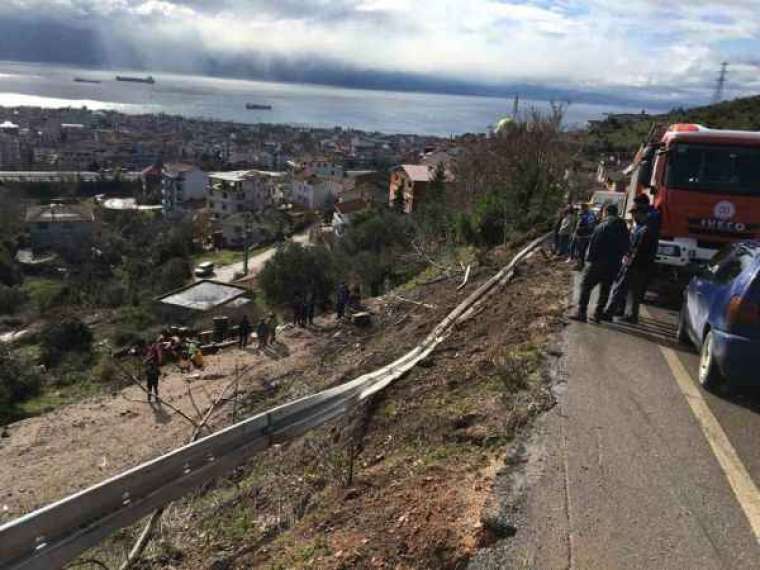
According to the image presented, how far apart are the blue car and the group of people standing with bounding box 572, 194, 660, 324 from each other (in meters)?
1.03

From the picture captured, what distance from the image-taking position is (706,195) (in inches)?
343

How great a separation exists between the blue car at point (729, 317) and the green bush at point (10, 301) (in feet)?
122

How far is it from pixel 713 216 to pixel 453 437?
227 inches

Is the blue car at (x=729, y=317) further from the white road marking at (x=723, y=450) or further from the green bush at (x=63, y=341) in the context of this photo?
the green bush at (x=63, y=341)

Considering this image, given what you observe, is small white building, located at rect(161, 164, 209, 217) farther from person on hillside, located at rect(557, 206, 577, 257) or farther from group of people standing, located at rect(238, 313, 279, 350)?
person on hillside, located at rect(557, 206, 577, 257)

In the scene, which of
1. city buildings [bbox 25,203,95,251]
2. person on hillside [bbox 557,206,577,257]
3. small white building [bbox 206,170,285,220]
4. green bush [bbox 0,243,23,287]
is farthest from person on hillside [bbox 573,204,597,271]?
A: small white building [bbox 206,170,285,220]

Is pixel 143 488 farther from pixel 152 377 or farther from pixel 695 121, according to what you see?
pixel 695 121

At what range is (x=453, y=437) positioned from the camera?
4984 mm

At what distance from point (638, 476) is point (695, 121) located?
50030 mm

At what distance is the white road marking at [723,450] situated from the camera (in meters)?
3.99

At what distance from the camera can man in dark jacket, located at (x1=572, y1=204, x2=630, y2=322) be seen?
7.57m

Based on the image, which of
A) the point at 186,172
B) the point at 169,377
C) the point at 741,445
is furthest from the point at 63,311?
the point at 186,172

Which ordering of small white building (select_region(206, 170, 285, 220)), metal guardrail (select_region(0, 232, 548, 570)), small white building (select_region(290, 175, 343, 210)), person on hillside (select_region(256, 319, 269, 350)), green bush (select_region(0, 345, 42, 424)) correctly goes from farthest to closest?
small white building (select_region(290, 175, 343, 210))
small white building (select_region(206, 170, 285, 220))
person on hillside (select_region(256, 319, 269, 350))
green bush (select_region(0, 345, 42, 424))
metal guardrail (select_region(0, 232, 548, 570))

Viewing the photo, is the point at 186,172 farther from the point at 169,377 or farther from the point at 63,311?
the point at 169,377
